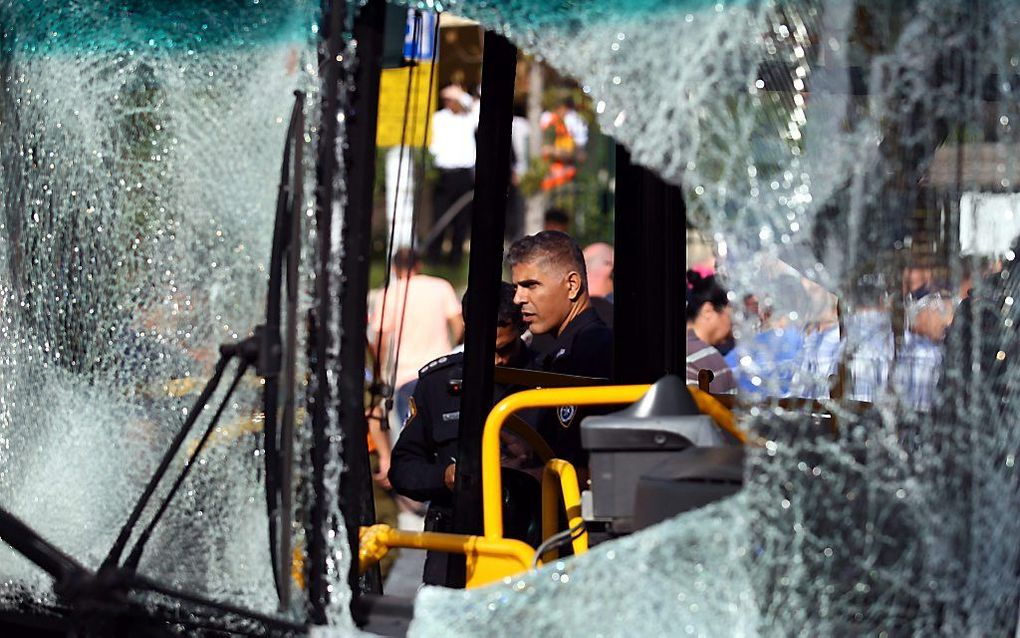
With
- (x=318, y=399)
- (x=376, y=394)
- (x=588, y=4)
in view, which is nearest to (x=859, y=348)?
(x=588, y=4)

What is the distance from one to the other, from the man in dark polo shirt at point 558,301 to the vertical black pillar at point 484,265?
93 cm

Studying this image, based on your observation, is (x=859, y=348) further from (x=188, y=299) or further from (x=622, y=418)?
(x=188, y=299)

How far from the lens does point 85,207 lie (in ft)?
9.00

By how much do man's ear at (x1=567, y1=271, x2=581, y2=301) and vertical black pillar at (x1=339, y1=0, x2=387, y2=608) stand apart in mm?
1988

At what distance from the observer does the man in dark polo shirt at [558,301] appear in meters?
4.15

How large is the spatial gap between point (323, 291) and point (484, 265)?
954 millimetres

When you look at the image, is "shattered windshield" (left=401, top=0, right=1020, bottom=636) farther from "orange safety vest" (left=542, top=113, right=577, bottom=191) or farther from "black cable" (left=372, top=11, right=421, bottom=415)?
→ "orange safety vest" (left=542, top=113, right=577, bottom=191)

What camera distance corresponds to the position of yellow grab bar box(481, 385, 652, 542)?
274 centimetres

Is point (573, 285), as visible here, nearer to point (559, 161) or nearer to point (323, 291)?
point (323, 291)

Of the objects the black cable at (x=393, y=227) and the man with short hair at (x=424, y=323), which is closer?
the black cable at (x=393, y=227)

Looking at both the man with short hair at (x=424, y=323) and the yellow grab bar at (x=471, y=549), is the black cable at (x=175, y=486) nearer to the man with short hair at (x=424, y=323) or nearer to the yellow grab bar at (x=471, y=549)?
the yellow grab bar at (x=471, y=549)

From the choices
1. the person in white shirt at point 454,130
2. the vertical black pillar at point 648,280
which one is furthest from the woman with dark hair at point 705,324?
the person in white shirt at point 454,130

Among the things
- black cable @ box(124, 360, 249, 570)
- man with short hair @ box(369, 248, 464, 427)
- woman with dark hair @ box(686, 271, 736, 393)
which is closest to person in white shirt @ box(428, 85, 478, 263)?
man with short hair @ box(369, 248, 464, 427)

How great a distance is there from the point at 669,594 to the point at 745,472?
0.21 metres
